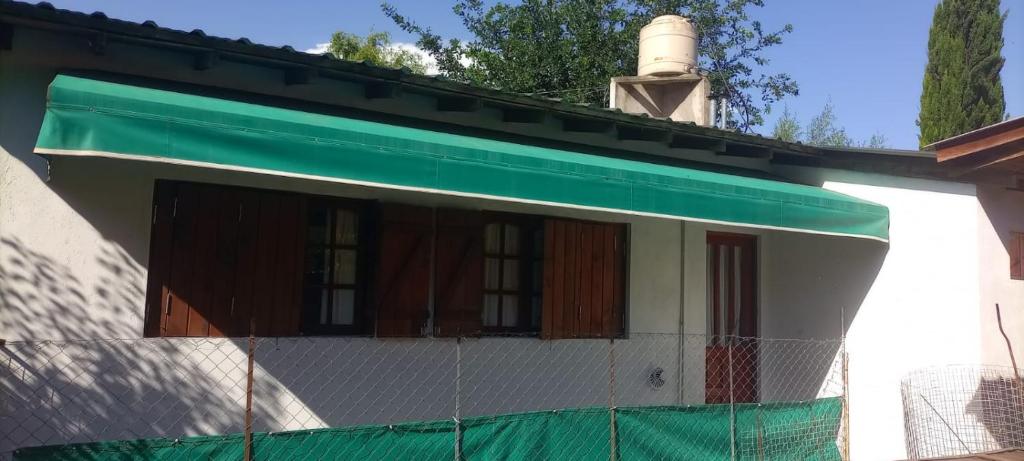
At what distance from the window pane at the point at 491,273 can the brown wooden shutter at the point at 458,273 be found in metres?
0.26

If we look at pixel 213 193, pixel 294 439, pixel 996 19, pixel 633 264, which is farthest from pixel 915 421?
pixel 996 19

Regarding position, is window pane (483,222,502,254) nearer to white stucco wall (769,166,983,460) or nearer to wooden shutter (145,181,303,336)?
wooden shutter (145,181,303,336)

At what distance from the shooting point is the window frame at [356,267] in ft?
20.6

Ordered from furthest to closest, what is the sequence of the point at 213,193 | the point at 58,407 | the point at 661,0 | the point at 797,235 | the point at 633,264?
the point at 661,0, the point at 797,235, the point at 633,264, the point at 213,193, the point at 58,407

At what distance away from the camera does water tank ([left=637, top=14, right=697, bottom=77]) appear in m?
11.8

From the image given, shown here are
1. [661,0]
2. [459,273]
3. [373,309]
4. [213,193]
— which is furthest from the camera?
[661,0]

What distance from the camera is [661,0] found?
22641 millimetres

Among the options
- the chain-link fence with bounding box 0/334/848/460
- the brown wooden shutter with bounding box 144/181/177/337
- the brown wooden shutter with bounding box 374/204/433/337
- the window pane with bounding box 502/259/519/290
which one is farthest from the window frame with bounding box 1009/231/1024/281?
the brown wooden shutter with bounding box 144/181/177/337

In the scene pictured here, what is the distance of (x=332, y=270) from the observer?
6430 mm

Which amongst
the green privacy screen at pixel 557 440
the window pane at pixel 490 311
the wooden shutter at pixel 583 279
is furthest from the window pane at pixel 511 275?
the green privacy screen at pixel 557 440

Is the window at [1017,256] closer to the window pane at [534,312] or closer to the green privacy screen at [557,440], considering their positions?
the green privacy screen at [557,440]

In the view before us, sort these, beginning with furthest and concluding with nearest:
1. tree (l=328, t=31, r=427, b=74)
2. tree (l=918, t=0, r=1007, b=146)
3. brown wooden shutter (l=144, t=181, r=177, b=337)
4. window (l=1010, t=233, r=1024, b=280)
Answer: tree (l=328, t=31, r=427, b=74) → tree (l=918, t=0, r=1007, b=146) → window (l=1010, t=233, r=1024, b=280) → brown wooden shutter (l=144, t=181, r=177, b=337)

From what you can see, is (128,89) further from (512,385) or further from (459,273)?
(512,385)

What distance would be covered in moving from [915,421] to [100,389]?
23.0 feet
